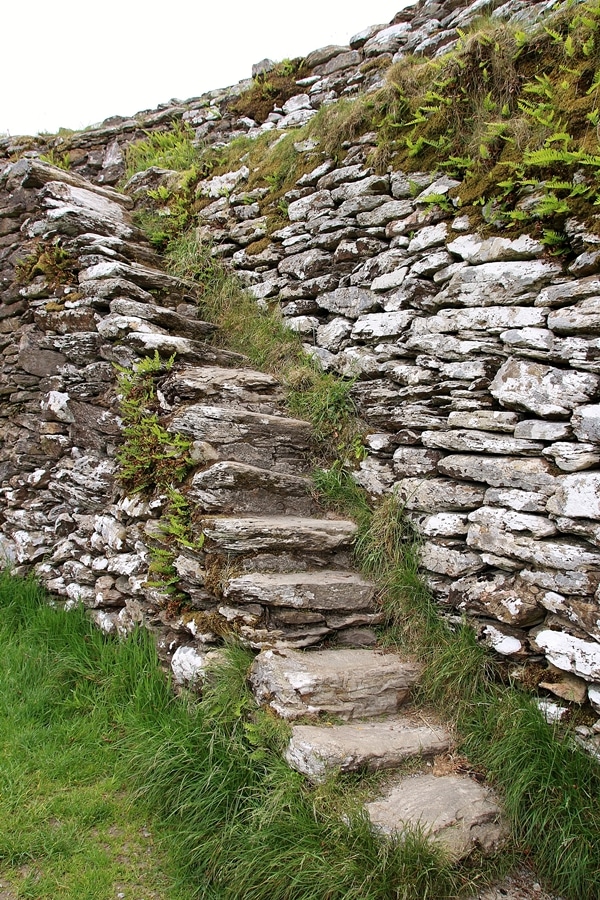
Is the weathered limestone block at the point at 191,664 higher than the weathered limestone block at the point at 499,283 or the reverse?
the reverse

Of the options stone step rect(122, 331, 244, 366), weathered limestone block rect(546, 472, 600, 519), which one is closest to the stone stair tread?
stone step rect(122, 331, 244, 366)

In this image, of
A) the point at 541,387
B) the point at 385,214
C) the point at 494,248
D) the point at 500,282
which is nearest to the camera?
the point at 541,387

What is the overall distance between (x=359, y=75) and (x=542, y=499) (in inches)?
222

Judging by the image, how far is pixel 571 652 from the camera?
320 centimetres

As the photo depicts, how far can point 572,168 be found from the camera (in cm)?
380

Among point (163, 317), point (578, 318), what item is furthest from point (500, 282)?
point (163, 317)

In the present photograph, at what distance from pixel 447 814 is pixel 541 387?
2.44 m

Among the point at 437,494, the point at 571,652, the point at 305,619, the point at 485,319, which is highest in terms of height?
the point at 485,319

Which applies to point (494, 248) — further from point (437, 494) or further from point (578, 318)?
point (437, 494)

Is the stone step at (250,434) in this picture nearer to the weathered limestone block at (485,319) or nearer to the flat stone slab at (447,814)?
the weathered limestone block at (485,319)

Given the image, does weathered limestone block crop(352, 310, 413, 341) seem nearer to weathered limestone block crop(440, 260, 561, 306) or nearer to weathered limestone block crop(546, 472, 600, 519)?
weathered limestone block crop(440, 260, 561, 306)

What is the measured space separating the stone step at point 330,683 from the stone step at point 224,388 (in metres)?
2.31

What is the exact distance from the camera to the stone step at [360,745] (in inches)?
118

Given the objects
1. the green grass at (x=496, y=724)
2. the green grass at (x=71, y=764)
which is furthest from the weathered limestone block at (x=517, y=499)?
the green grass at (x=71, y=764)
